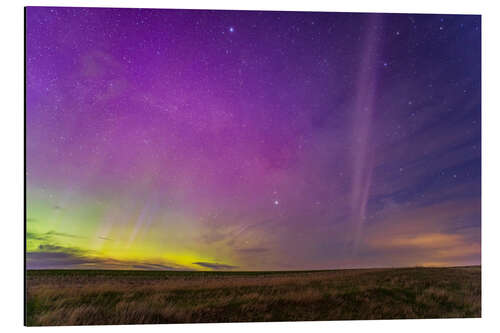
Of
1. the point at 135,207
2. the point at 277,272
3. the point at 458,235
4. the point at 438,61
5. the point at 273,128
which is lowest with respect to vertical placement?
the point at 277,272

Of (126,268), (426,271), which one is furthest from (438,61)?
(126,268)

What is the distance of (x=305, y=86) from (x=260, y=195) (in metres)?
1.67

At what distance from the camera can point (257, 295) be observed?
20.8 feet

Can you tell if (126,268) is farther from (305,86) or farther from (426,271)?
(426,271)

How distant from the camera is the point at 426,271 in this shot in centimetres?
642

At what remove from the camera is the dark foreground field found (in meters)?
6.05

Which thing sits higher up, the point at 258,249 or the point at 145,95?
the point at 145,95

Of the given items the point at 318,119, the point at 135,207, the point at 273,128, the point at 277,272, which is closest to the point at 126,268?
the point at 135,207

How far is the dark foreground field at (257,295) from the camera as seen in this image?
6051mm

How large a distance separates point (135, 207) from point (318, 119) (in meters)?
2.83

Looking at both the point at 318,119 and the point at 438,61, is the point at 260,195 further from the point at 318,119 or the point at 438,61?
the point at 438,61

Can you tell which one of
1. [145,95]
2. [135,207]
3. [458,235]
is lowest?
[458,235]
